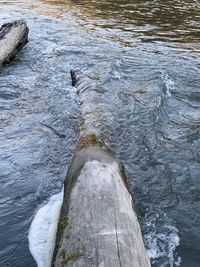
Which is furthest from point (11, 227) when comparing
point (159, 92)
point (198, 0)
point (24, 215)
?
point (198, 0)

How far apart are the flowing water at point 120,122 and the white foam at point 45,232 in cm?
10

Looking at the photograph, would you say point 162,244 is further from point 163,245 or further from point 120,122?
point 120,122

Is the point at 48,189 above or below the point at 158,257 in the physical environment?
below

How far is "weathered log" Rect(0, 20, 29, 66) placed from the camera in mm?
12000

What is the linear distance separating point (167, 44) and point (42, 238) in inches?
415

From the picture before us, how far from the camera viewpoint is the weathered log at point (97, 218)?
4043mm

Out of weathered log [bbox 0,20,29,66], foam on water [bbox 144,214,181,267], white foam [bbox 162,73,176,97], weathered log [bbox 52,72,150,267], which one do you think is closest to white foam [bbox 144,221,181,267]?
foam on water [bbox 144,214,181,267]

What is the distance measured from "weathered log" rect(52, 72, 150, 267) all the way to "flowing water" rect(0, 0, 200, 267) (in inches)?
27.4

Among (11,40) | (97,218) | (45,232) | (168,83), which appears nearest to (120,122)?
(168,83)

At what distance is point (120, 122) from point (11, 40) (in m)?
5.75

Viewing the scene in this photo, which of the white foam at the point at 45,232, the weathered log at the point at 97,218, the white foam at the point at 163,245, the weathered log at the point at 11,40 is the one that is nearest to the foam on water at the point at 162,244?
the white foam at the point at 163,245

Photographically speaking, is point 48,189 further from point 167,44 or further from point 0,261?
point 167,44

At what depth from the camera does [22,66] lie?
12133 millimetres

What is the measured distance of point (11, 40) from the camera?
12695 mm
